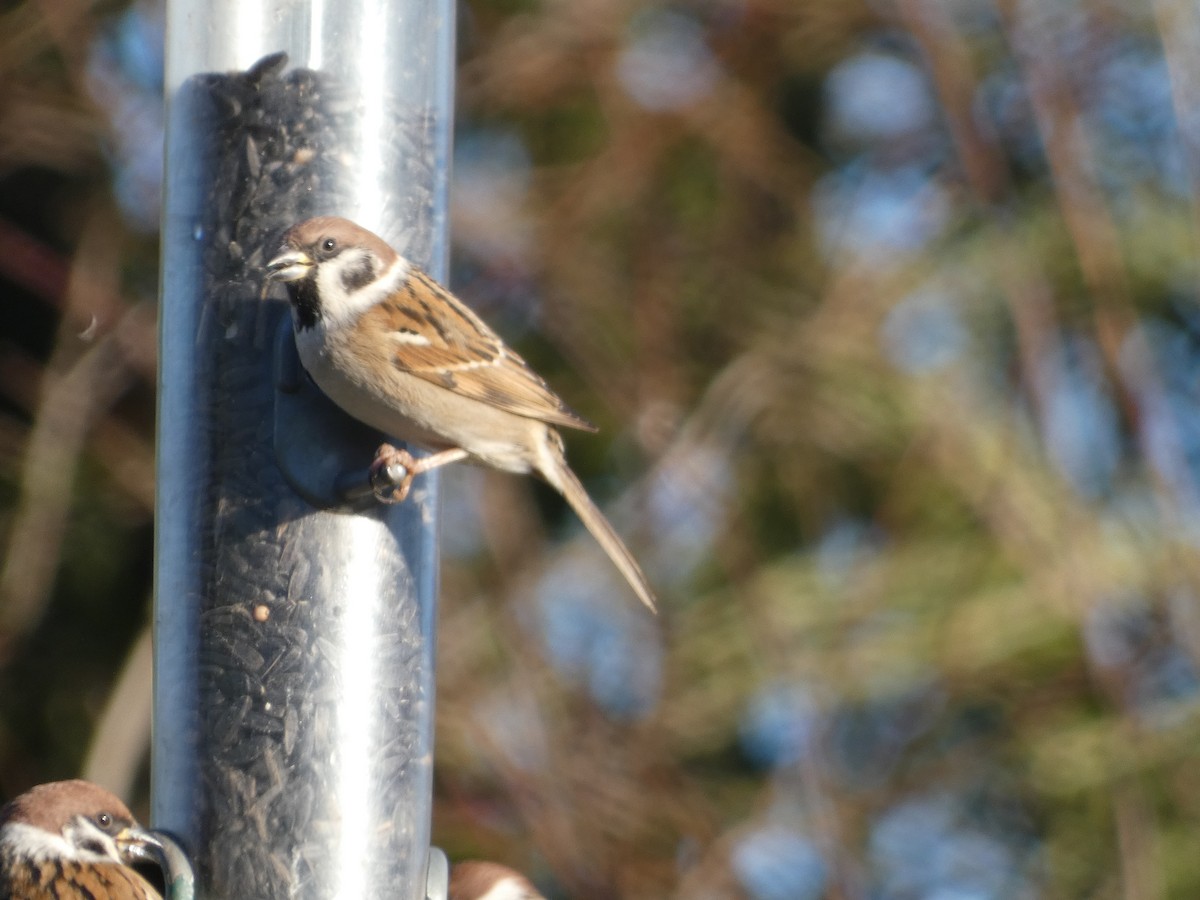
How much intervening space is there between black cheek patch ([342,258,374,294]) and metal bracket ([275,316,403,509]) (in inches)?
8.4

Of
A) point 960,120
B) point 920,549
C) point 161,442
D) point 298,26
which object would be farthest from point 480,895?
point 960,120

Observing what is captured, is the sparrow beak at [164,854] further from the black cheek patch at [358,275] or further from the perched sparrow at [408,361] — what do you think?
the black cheek patch at [358,275]

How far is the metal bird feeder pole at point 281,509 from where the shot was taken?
4.12 metres

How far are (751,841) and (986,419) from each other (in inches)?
73.3

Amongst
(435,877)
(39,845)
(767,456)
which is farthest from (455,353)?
(767,456)

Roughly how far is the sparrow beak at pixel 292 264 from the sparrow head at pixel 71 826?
1218mm

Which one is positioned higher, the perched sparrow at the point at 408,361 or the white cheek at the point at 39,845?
the perched sparrow at the point at 408,361

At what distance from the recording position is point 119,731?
722 cm

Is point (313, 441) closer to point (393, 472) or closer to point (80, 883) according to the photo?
point (393, 472)

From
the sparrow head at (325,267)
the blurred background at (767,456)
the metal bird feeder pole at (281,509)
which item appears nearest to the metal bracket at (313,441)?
Answer: the metal bird feeder pole at (281,509)

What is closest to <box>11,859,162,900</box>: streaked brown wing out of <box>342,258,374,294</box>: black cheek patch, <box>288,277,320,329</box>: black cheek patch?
<box>288,277,320,329</box>: black cheek patch

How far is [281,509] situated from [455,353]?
57 cm

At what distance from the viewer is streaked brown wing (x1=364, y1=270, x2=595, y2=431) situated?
4.33m

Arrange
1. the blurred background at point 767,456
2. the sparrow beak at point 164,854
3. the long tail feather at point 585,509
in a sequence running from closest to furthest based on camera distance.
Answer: the sparrow beak at point 164,854, the long tail feather at point 585,509, the blurred background at point 767,456
